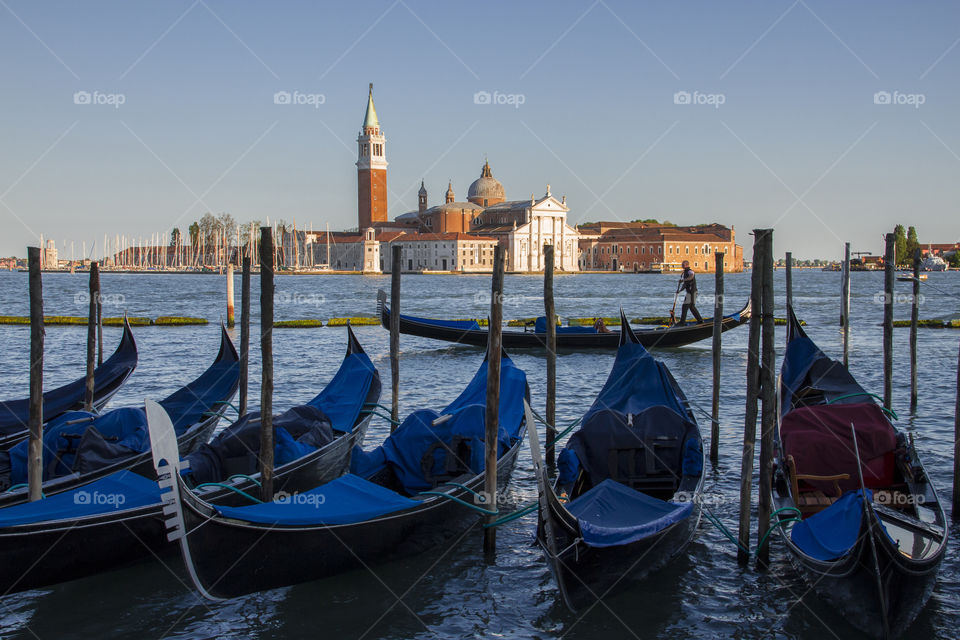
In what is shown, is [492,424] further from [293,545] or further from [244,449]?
[244,449]

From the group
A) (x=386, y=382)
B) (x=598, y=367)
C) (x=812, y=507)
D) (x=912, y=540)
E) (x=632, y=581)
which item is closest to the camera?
(x=912, y=540)

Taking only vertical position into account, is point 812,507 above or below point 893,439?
below

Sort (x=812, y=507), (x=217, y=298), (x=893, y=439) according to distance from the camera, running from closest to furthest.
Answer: (x=812, y=507)
(x=893, y=439)
(x=217, y=298)

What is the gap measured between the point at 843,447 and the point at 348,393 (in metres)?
3.39

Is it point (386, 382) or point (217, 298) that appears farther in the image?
point (217, 298)

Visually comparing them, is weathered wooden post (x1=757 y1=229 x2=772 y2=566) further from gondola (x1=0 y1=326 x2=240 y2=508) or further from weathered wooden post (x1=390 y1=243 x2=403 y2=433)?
weathered wooden post (x1=390 y1=243 x2=403 y2=433)

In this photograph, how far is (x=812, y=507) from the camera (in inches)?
161

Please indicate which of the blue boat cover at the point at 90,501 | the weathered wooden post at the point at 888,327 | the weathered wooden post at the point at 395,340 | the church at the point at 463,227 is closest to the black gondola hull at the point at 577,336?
the weathered wooden post at the point at 395,340

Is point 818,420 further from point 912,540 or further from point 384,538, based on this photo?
point 384,538

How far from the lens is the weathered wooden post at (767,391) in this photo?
3809 mm

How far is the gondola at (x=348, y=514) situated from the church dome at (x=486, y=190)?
220 feet

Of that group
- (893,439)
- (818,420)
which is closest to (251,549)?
(818,420)

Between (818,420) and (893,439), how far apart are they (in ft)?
1.27

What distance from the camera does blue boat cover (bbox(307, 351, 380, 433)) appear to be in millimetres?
5672
